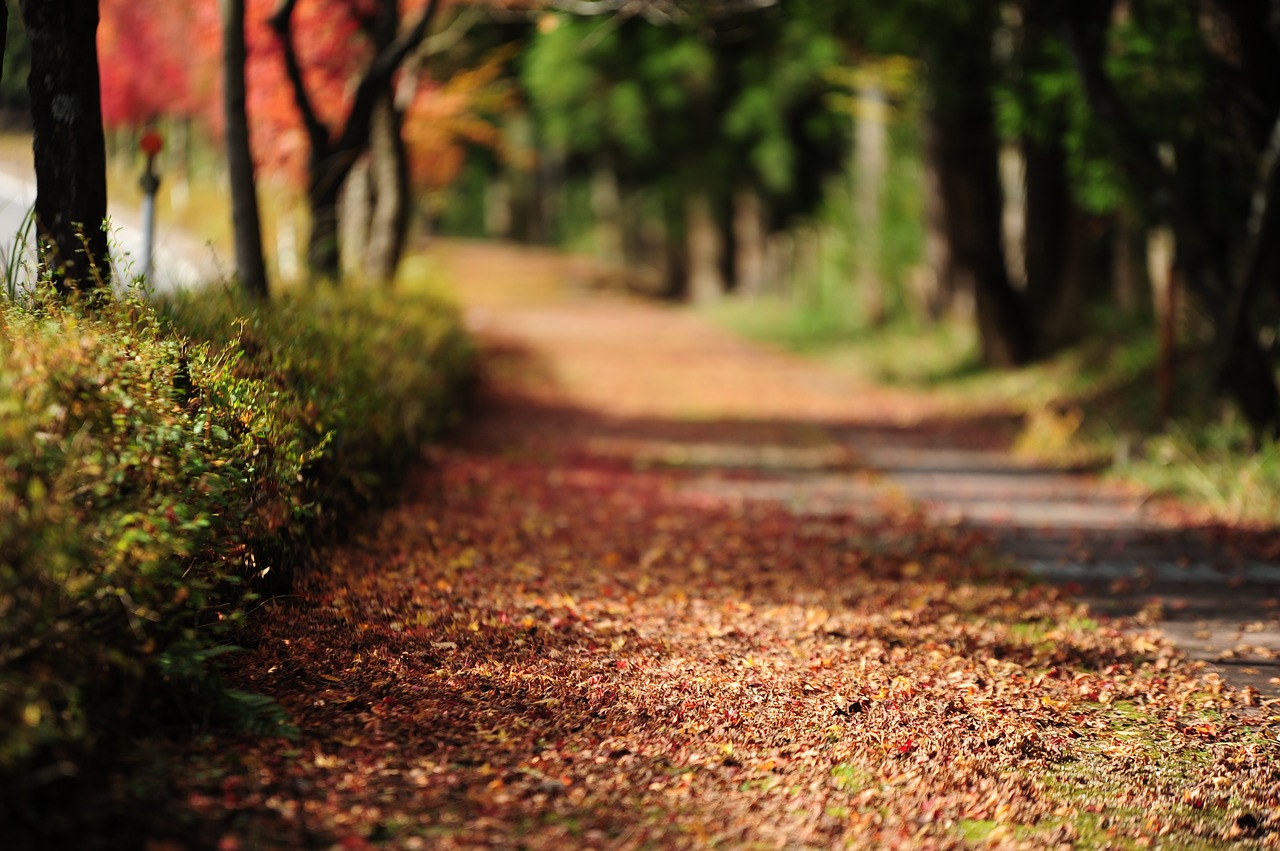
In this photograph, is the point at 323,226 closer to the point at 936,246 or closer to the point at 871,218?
the point at 936,246

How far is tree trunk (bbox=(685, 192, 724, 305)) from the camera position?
3569cm

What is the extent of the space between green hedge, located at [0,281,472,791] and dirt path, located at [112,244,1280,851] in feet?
0.99

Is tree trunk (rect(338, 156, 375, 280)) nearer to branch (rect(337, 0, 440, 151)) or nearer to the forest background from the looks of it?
the forest background

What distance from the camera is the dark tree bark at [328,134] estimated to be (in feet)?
35.6

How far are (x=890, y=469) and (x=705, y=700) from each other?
699 centimetres

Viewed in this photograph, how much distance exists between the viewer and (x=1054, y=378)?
15148 millimetres

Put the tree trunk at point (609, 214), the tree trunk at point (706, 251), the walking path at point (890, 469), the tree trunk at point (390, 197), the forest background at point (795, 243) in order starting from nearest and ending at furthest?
the forest background at point (795, 243) < the walking path at point (890, 469) < the tree trunk at point (390, 197) < the tree trunk at point (706, 251) < the tree trunk at point (609, 214)

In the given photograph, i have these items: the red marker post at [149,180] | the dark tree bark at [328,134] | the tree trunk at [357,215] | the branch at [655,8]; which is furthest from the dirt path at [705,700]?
the tree trunk at [357,215]

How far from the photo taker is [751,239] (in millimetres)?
34000

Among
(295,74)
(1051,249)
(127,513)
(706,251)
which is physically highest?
(295,74)

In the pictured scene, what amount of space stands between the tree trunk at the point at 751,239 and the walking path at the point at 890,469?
8.89 m

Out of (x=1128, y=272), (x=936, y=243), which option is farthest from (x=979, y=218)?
(x=1128, y=272)

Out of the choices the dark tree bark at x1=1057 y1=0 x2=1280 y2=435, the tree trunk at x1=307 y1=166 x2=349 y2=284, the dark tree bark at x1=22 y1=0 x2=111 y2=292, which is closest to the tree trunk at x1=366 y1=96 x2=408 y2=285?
the tree trunk at x1=307 y1=166 x2=349 y2=284

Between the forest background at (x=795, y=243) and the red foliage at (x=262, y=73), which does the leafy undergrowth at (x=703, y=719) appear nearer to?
the forest background at (x=795, y=243)
